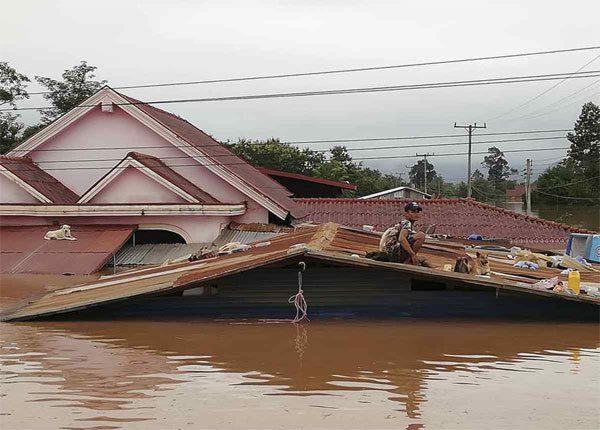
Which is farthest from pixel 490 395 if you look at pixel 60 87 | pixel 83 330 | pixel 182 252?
pixel 60 87

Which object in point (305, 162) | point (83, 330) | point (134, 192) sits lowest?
point (83, 330)

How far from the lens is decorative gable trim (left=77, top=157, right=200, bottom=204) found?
1758cm

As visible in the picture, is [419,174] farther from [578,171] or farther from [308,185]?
[308,185]

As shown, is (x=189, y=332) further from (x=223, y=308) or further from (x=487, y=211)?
(x=487, y=211)

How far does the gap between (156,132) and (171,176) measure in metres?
2.04

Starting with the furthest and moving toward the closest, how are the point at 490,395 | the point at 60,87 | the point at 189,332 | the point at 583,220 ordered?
the point at 583,220 < the point at 60,87 < the point at 189,332 < the point at 490,395

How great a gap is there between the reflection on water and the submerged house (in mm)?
8464

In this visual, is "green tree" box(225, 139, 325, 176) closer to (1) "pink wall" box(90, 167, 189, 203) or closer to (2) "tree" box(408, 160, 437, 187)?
(1) "pink wall" box(90, 167, 189, 203)

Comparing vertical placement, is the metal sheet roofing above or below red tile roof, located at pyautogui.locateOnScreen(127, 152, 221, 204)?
below

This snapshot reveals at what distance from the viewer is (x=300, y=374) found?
6.64 meters

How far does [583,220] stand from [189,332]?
38.2 metres

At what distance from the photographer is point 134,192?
18.0 m

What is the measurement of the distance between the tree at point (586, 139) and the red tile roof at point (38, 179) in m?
43.1

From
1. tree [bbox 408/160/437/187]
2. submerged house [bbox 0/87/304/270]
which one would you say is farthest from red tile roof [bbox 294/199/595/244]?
tree [bbox 408/160/437/187]
